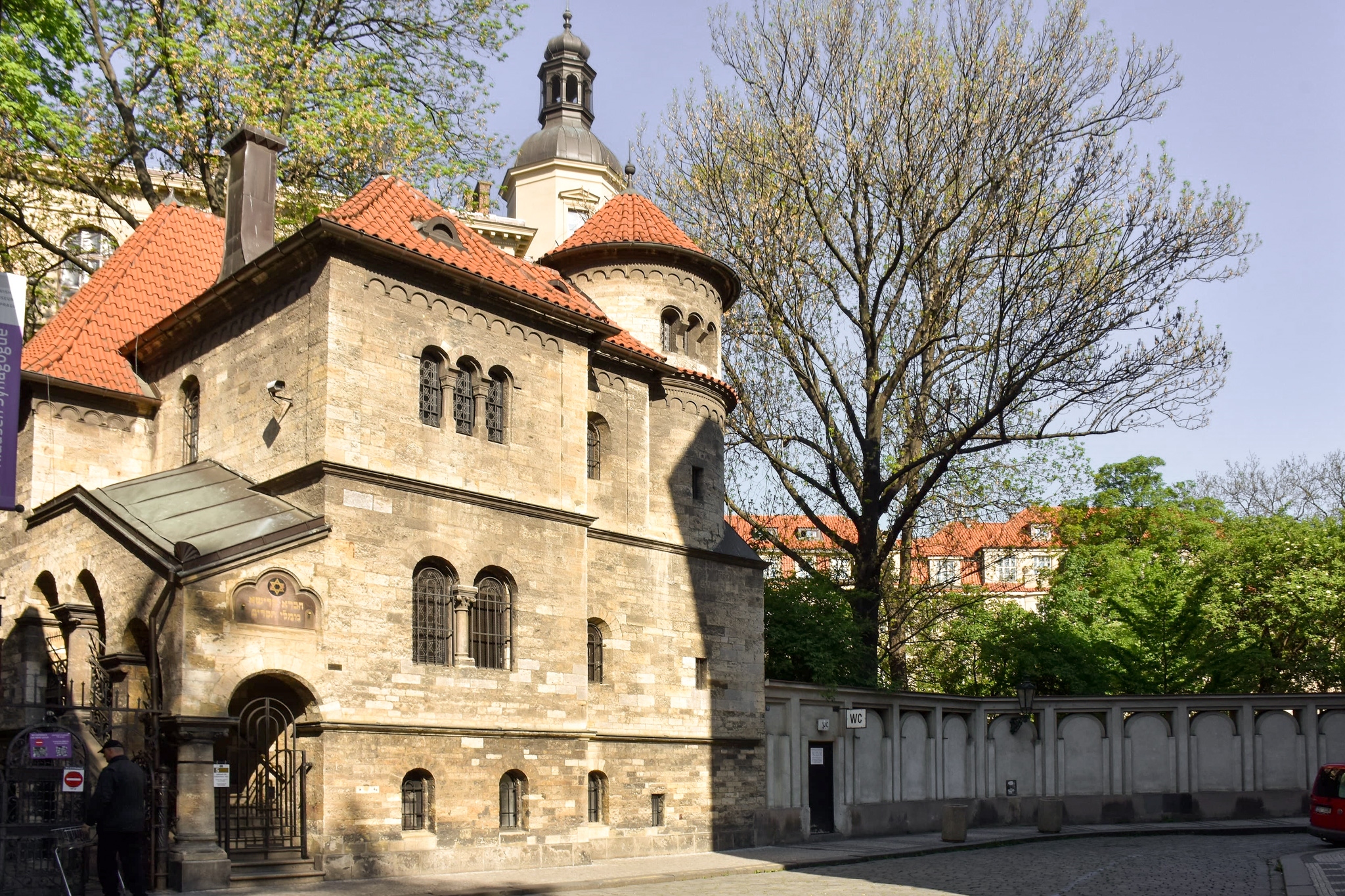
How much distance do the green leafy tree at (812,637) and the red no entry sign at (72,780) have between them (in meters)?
16.1

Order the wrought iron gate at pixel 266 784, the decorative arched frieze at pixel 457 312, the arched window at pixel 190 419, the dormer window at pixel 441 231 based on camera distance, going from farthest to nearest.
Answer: the arched window at pixel 190 419, the dormer window at pixel 441 231, the decorative arched frieze at pixel 457 312, the wrought iron gate at pixel 266 784

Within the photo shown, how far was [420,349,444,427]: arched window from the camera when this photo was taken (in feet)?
63.4

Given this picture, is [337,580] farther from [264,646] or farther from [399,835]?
[399,835]

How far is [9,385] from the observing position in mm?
12195

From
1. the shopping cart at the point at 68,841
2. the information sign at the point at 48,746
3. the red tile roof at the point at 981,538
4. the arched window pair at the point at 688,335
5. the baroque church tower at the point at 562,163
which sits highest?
the baroque church tower at the point at 562,163

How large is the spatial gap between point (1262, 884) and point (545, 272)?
51.1ft

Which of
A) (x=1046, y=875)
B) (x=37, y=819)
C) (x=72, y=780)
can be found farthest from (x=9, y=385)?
(x=1046, y=875)

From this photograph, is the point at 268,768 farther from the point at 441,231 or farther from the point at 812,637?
the point at 812,637

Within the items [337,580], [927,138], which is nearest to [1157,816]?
[927,138]

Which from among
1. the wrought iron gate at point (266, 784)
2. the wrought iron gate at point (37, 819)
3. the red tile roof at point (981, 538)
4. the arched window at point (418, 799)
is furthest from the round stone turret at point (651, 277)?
the wrought iron gate at point (37, 819)

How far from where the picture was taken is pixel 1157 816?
30.2 metres

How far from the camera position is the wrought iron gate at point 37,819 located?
42.7ft

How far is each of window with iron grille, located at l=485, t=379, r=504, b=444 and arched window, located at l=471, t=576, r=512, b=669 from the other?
2261 millimetres

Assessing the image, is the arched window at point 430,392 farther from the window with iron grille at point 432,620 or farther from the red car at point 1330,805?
the red car at point 1330,805
